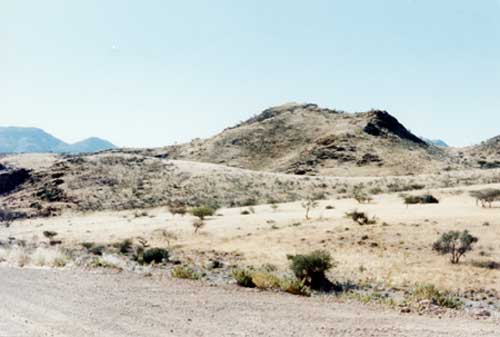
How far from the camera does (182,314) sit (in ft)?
40.8

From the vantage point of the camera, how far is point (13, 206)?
65.6 m

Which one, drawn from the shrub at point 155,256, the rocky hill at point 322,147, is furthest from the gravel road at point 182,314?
the rocky hill at point 322,147

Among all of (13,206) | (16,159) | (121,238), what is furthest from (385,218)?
(16,159)

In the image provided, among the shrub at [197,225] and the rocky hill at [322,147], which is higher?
the rocky hill at [322,147]

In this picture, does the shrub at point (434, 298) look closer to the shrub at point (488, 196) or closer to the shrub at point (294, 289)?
the shrub at point (294, 289)

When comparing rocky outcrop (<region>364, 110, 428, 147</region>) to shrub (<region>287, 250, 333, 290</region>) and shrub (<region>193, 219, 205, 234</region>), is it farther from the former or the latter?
shrub (<region>287, 250, 333, 290</region>)

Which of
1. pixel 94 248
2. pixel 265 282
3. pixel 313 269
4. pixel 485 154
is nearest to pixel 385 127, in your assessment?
pixel 485 154

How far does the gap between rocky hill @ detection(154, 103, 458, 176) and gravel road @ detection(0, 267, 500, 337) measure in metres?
82.0

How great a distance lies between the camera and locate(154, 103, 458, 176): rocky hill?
10056 cm

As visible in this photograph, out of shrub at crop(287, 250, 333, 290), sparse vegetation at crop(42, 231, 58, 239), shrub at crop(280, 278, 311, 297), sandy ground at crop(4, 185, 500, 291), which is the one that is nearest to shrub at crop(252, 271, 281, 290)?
shrub at crop(280, 278, 311, 297)

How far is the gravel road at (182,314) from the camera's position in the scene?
11.1 metres

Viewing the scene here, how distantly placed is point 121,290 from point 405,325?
8003 millimetres

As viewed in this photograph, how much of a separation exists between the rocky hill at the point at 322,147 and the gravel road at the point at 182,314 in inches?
3227

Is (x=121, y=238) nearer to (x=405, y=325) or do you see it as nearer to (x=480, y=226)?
(x=480, y=226)
